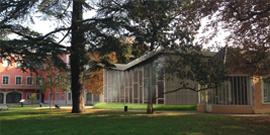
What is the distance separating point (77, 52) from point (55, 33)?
2.64 meters

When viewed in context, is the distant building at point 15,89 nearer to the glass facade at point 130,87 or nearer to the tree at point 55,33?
the glass facade at point 130,87

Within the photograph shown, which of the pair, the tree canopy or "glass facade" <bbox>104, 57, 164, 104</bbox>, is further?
"glass facade" <bbox>104, 57, 164, 104</bbox>

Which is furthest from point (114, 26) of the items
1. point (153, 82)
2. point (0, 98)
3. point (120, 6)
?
point (0, 98)

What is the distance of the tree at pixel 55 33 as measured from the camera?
50.3 feet

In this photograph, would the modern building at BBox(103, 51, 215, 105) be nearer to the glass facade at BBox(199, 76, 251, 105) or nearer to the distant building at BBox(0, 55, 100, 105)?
the glass facade at BBox(199, 76, 251, 105)

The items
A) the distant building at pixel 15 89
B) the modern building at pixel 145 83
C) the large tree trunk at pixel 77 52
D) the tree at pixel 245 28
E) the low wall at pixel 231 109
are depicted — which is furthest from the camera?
the distant building at pixel 15 89

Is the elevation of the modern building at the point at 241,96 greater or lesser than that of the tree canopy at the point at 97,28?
lesser

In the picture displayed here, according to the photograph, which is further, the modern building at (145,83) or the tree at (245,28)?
the modern building at (145,83)

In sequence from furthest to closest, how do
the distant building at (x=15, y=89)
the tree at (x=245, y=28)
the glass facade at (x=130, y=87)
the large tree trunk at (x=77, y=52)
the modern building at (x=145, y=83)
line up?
the distant building at (x=15, y=89) < the glass facade at (x=130, y=87) < the modern building at (x=145, y=83) < the large tree trunk at (x=77, y=52) < the tree at (x=245, y=28)

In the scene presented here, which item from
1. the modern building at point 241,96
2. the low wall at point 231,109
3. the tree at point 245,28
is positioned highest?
the tree at point 245,28

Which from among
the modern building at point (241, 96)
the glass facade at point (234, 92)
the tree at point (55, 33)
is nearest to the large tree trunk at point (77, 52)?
the tree at point (55, 33)

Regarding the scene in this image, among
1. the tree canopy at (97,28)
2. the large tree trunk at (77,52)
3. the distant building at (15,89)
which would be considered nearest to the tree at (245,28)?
the tree canopy at (97,28)

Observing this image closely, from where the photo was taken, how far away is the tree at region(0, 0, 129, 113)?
15.3m

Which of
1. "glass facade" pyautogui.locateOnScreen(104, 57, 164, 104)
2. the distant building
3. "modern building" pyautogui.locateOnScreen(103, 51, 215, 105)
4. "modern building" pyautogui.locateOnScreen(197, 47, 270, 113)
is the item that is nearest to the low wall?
"modern building" pyautogui.locateOnScreen(197, 47, 270, 113)
